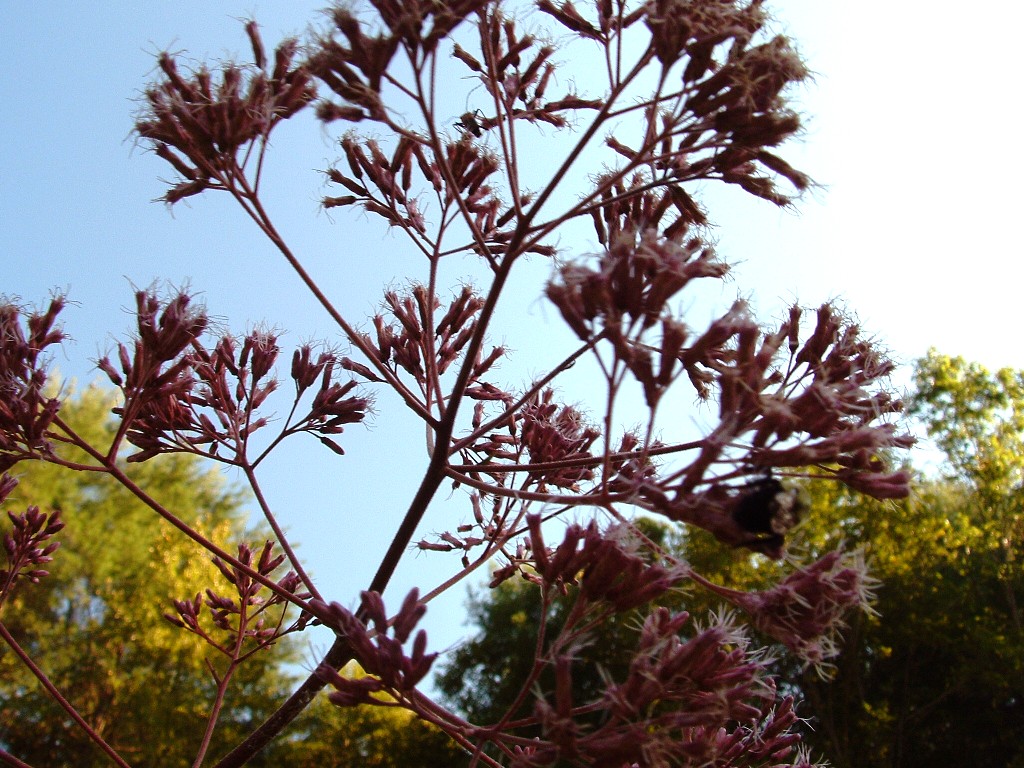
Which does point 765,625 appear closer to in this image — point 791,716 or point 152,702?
point 791,716

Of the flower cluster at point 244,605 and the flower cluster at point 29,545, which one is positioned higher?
the flower cluster at point 29,545

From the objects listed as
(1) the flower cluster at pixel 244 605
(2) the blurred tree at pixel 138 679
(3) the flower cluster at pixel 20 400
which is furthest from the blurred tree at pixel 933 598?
(3) the flower cluster at pixel 20 400

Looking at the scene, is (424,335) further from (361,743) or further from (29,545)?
(361,743)

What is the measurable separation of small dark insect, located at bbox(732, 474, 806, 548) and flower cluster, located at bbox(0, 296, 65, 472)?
188 cm

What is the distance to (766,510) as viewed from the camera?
1.52m

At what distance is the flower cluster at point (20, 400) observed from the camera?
86.9 inches

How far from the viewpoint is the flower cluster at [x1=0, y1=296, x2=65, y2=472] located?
7.24 feet

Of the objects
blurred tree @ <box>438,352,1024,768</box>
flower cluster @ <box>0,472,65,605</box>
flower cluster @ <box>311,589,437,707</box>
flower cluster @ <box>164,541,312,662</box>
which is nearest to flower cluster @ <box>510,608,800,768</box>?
flower cluster @ <box>311,589,437,707</box>

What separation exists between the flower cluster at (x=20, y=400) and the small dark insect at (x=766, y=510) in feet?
6.17

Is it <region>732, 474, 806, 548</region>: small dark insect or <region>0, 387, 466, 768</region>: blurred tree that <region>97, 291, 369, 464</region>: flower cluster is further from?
<region>0, 387, 466, 768</region>: blurred tree

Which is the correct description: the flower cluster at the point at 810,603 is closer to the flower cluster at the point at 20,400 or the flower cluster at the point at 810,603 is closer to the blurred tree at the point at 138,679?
the flower cluster at the point at 20,400

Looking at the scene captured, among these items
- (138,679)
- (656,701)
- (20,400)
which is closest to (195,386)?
(20,400)

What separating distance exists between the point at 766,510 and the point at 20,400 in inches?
80.0

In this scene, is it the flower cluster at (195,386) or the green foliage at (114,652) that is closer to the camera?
the flower cluster at (195,386)
